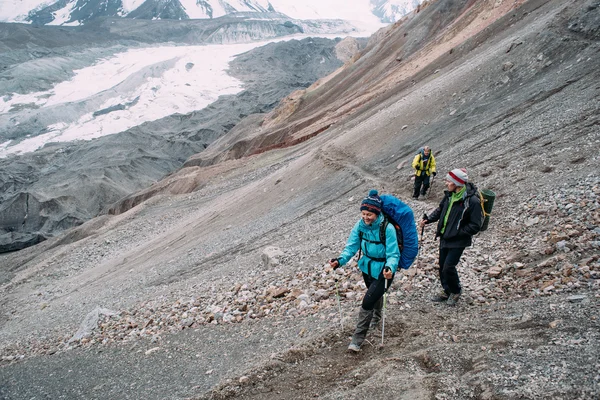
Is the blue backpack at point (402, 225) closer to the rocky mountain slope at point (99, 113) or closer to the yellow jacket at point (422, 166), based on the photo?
the yellow jacket at point (422, 166)

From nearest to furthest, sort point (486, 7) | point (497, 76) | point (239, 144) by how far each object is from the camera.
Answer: point (497, 76), point (486, 7), point (239, 144)

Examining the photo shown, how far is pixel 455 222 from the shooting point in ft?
18.9

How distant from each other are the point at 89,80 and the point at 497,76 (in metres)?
104

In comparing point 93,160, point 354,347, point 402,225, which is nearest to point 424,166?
point 402,225

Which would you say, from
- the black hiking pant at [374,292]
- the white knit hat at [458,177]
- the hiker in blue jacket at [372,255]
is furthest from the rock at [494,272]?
the black hiking pant at [374,292]

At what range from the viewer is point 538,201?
8.54 m

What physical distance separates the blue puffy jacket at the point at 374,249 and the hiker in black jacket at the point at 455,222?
126 cm

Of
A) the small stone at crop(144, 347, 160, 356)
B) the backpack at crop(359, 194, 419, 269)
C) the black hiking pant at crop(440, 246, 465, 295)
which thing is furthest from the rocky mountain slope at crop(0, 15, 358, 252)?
the backpack at crop(359, 194, 419, 269)

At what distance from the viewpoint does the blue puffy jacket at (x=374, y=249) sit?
16.3ft

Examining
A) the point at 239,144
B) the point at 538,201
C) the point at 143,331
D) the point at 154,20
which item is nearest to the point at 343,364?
the point at 143,331

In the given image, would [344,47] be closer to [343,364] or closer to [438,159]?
[438,159]

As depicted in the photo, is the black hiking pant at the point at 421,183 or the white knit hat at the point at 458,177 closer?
the white knit hat at the point at 458,177

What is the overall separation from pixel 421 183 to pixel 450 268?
6.10m

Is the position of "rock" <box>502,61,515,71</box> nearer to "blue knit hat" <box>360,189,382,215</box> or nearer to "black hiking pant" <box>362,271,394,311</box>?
"blue knit hat" <box>360,189,382,215</box>
